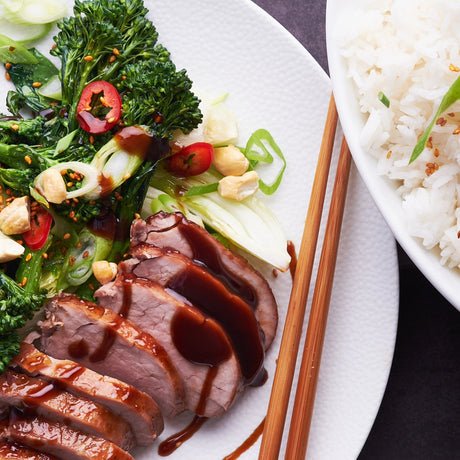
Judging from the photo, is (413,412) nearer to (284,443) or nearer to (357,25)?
(284,443)

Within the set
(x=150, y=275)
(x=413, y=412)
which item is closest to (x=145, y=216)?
(x=150, y=275)

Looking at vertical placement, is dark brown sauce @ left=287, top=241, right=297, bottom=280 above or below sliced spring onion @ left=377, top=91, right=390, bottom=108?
below

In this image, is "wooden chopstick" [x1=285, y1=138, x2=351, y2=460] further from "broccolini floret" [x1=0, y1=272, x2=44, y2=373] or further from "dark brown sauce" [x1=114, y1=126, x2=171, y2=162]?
"broccolini floret" [x1=0, y1=272, x2=44, y2=373]

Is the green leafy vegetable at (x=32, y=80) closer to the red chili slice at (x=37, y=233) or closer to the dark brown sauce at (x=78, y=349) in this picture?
the red chili slice at (x=37, y=233)

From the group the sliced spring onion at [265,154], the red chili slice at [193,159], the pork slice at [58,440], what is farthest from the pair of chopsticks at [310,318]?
the pork slice at [58,440]

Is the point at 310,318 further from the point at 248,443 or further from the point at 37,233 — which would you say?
the point at 37,233

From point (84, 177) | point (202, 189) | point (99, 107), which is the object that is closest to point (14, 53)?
point (99, 107)

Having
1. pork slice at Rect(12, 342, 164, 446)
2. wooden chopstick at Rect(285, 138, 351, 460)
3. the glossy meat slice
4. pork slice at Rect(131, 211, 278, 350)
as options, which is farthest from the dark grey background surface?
the glossy meat slice
